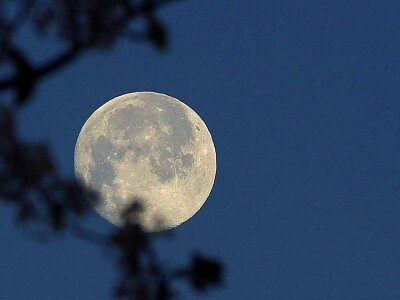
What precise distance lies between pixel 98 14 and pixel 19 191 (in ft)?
3.60

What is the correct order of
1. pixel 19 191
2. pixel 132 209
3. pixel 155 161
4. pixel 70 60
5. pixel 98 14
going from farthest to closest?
1. pixel 155 161
2. pixel 132 209
3. pixel 19 191
4. pixel 98 14
5. pixel 70 60

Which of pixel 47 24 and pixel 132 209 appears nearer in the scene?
pixel 47 24

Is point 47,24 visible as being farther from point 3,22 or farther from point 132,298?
point 132,298

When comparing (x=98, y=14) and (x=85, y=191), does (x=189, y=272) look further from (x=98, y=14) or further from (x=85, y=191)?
(x=98, y=14)

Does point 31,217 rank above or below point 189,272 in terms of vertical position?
above

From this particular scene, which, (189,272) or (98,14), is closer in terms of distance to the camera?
(98,14)

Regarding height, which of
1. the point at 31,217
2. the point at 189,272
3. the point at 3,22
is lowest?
the point at 189,272

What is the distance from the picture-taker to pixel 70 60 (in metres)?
4.39

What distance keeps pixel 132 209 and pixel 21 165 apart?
30.1 inches

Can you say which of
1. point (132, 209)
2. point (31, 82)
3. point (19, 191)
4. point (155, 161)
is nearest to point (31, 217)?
point (19, 191)

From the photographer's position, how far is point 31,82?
452 centimetres

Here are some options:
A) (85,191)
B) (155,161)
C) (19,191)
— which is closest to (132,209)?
(85,191)

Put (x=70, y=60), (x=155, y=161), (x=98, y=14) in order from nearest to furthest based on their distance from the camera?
(x=70, y=60) < (x=98, y=14) < (x=155, y=161)

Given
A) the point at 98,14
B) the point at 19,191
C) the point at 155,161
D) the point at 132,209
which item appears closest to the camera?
the point at 98,14
